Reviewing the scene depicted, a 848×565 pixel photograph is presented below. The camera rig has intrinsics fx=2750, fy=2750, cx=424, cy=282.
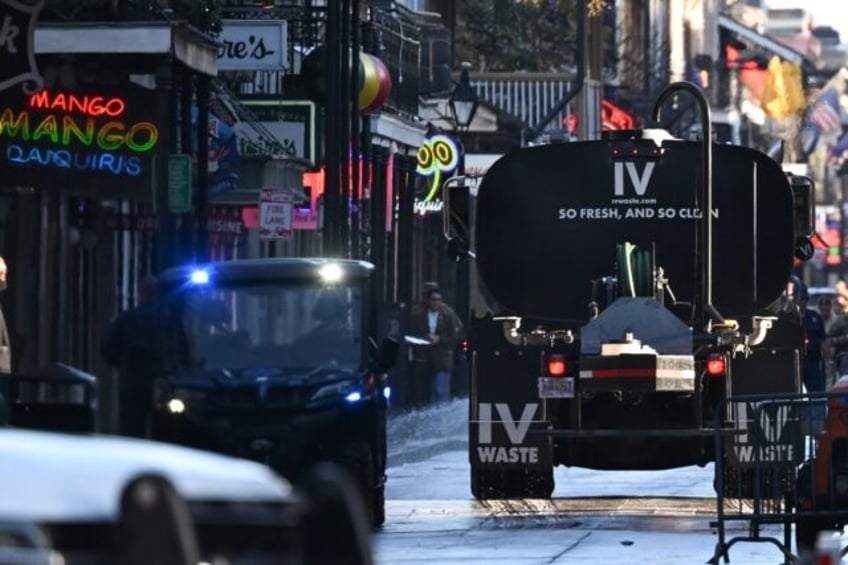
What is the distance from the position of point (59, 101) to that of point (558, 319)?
23.7 feet

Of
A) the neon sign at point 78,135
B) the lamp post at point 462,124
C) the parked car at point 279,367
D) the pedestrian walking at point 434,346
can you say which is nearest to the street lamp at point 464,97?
the lamp post at point 462,124

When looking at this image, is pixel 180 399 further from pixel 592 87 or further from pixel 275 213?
pixel 592 87

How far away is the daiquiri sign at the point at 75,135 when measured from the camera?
998 inches

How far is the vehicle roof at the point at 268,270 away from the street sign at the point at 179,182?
14.3ft

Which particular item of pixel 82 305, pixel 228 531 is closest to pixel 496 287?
pixel 82 305

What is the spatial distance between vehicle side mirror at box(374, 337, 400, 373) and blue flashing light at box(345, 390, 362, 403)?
1.04ft

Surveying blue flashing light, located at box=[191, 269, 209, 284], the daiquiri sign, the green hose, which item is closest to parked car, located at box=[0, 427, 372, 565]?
blue flashing light, located at box=[191, 269, 209, 284]

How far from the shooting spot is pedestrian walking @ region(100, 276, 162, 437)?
20188 millimetres

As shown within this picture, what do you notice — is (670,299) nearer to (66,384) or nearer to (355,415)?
(355,415)

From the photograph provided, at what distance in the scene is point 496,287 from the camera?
2044 cm

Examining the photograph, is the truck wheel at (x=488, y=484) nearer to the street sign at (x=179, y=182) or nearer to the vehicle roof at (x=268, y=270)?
the vehicle roof at (x=268, y=270)

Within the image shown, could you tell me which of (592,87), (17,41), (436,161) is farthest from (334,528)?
(592,87)

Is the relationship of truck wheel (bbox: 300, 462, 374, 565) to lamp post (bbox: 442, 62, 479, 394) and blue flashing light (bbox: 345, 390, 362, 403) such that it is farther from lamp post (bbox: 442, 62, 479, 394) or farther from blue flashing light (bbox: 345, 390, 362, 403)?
lamp post (bbox: 442, 62, 479, 394)

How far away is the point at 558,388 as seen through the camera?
1936cm
